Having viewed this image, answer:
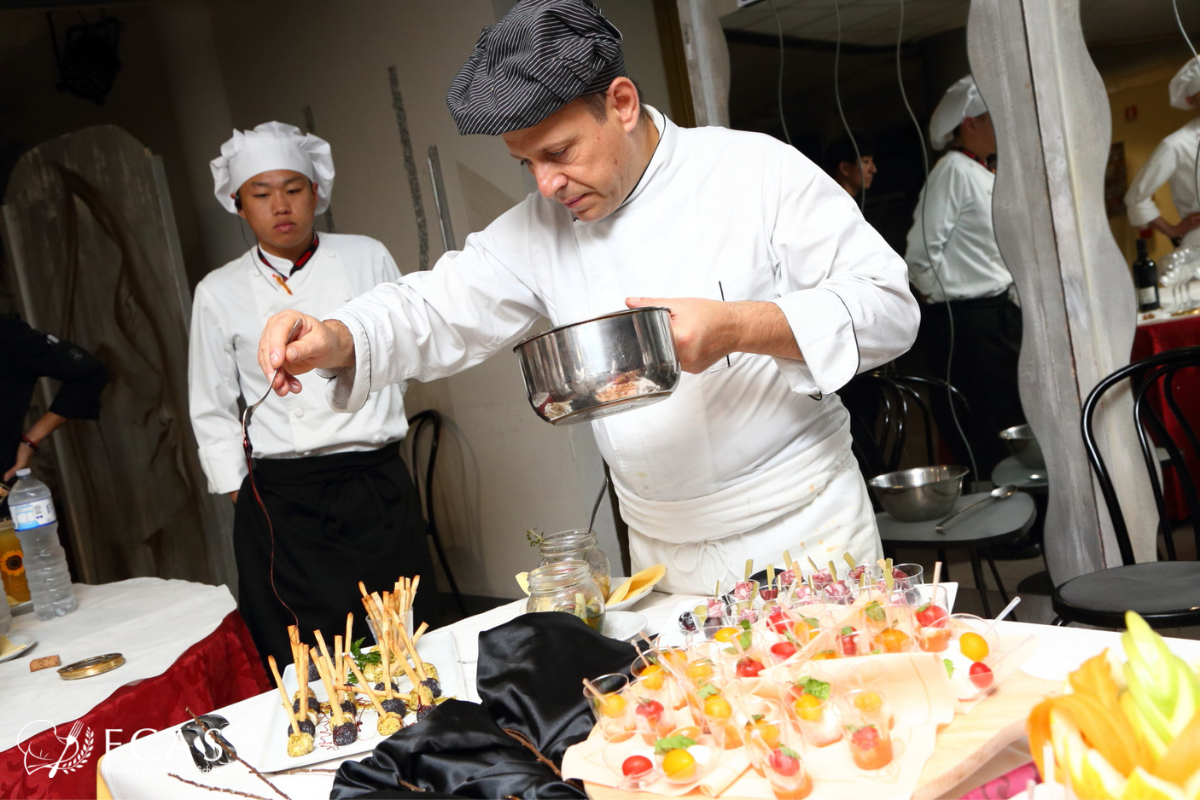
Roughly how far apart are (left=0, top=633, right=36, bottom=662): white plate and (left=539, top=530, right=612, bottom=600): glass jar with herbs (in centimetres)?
122

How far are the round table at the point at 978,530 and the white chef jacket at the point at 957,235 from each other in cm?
61

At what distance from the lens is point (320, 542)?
2.91m

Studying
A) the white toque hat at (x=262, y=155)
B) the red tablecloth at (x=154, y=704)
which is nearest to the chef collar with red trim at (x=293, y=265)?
the white toque hat at (x=262, y=155)

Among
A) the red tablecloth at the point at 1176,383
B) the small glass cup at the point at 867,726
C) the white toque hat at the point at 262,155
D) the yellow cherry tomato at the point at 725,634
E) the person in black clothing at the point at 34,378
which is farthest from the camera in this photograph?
the person in black clothing at the point at 34,378

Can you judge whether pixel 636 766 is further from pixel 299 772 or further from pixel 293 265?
pixel 293 265

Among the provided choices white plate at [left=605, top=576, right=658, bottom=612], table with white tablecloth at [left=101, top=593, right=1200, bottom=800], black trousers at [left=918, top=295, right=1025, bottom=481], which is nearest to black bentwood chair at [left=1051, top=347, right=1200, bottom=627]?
black trousers at [left=918, top=295, right=1025, bottom=481]

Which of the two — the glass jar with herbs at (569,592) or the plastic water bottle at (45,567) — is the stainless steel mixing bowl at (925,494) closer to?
the glass jar with herbs at (569,592)

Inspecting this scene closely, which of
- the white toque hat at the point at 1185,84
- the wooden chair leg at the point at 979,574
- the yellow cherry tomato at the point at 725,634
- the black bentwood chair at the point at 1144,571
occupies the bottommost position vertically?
the wooden chair leg at the point at 979,574

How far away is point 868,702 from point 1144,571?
164 centimetres

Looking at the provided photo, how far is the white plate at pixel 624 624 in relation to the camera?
1475 millimetres

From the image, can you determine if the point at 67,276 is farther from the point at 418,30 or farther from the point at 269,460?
the point at 269,460

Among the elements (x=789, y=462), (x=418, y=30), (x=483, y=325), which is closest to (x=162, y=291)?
(x=418, y=30)

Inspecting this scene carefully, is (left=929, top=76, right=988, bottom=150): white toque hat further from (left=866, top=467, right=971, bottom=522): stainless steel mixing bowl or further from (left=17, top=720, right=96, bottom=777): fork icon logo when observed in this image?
(left=17, top=720, right=96, bottom=777): fork icon logo

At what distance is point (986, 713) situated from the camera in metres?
0.93
